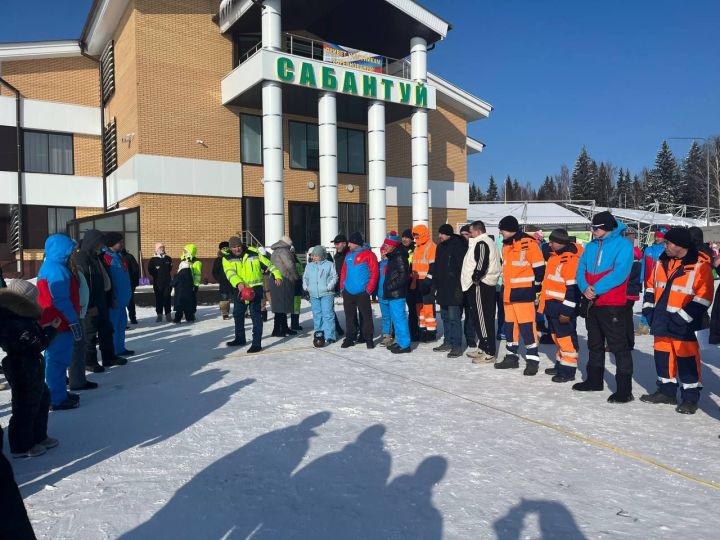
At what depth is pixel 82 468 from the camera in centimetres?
379

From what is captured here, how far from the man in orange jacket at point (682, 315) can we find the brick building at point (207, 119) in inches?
568

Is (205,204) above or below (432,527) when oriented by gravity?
above

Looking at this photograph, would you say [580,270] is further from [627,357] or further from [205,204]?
[205,204]

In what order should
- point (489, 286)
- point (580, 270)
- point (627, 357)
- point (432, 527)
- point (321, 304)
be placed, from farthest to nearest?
point (321, 304) < point (489, 286) < point (580, 270) < point (627, 357) < point (432, 527)

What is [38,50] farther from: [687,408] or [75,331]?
[687,408]

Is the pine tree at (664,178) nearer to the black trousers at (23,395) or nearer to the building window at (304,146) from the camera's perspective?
the building window at (304,146)

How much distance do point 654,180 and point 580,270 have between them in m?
78.0

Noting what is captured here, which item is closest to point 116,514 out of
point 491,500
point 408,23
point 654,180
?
point 491,500

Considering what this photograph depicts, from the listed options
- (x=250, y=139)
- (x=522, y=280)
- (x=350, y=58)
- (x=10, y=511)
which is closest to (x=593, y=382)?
(x=522, y=280)

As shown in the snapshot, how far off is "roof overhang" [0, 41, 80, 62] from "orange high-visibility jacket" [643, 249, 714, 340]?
76.1 feet

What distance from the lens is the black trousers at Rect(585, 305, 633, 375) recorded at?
5.22 m

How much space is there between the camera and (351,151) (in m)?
23.1

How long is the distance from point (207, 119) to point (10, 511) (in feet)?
62.8

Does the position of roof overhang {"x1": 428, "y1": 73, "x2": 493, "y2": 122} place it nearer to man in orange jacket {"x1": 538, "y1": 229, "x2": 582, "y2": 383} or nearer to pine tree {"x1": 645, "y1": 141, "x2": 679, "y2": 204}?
man in orange jacket {"x1": 538, "y1": 229, "x2": 582, "y2": 383}
